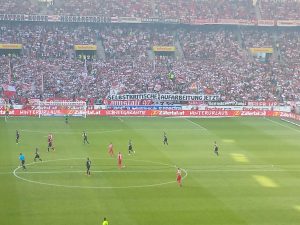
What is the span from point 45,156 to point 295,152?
20844 mm

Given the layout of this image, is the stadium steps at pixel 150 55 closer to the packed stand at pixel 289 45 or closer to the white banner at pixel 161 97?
the white banner at pixel 161 97

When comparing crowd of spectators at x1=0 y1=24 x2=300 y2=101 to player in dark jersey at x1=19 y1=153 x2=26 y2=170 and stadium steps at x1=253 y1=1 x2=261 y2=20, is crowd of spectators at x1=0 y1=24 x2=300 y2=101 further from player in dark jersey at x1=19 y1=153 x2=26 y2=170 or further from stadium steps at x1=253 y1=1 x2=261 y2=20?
player in dark jersey at x1=19 y1=153 x2=26 y2=170

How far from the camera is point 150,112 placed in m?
75.9

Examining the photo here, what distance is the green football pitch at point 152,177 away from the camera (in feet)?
104

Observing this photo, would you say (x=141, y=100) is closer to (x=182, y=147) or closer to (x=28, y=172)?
(x=182, y=147)

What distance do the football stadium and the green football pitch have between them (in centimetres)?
11

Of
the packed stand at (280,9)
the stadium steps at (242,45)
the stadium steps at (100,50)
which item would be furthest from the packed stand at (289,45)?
the stadium steps at (100,50)

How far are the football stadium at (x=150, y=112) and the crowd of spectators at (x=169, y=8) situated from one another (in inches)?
10.6

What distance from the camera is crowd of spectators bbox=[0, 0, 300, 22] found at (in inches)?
3688

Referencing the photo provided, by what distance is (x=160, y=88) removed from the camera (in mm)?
83625

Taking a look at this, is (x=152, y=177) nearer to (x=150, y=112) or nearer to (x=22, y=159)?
(x=22, y=159)

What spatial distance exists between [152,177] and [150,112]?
3570 centimetres

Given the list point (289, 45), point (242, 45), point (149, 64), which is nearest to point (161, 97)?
point (149, 64)

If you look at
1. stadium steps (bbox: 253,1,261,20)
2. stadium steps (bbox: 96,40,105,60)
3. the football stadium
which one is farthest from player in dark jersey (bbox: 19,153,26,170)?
stadium steps (bbox: 253,1,261,20)
